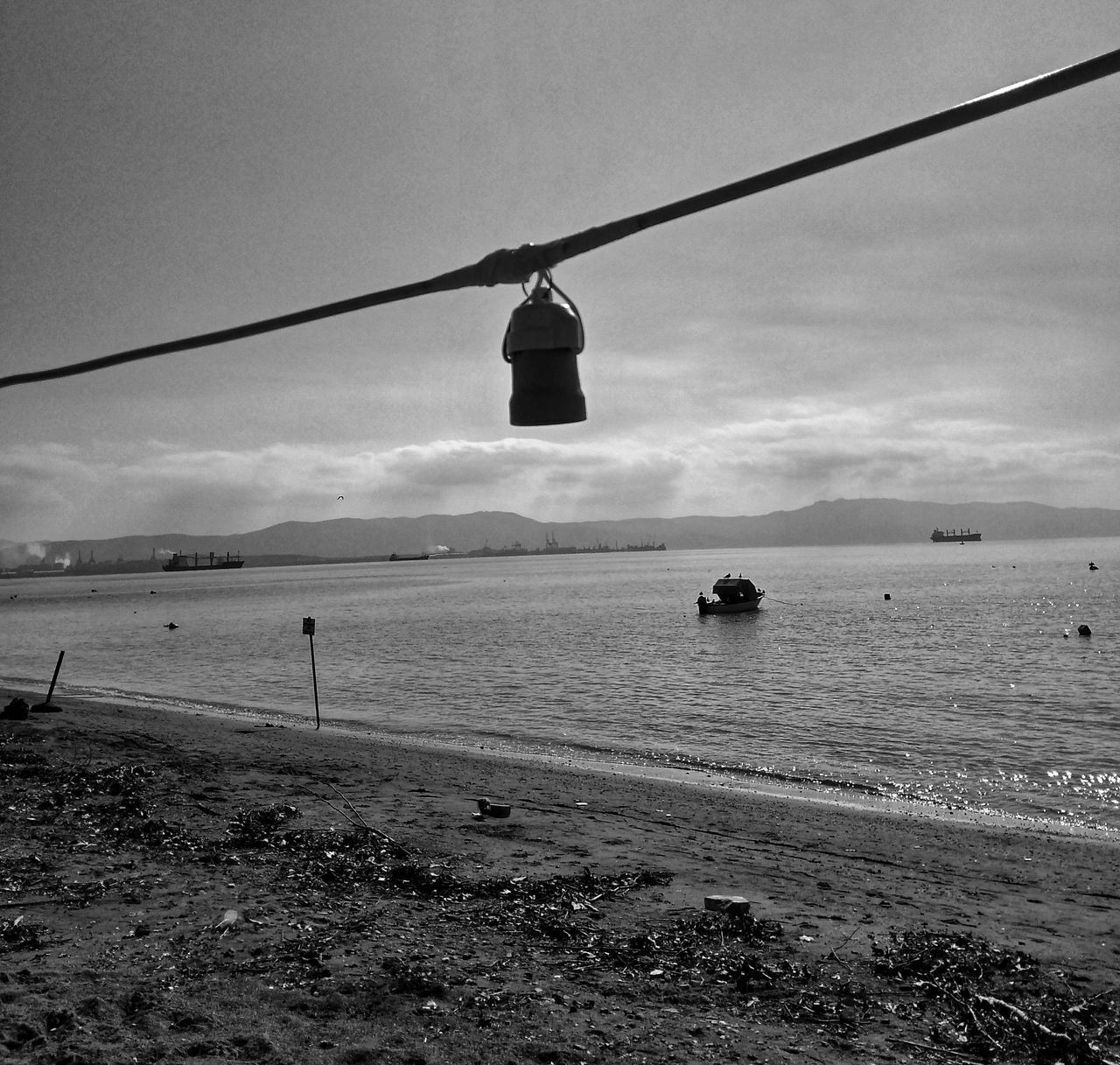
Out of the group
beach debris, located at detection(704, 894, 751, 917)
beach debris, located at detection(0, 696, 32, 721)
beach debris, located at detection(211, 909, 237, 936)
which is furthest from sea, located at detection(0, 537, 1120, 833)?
beach debris, located at detection(211, 909, 237, 936)

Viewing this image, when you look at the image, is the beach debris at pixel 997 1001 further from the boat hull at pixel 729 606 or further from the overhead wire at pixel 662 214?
the boat hull at pixel 729 606

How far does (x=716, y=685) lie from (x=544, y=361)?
110 ft

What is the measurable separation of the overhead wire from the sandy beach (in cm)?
513

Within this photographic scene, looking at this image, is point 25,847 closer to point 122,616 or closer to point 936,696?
point 936,696

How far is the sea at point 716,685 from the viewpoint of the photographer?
21.0m

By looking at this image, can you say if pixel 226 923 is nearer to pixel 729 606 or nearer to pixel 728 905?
pixel 728 905

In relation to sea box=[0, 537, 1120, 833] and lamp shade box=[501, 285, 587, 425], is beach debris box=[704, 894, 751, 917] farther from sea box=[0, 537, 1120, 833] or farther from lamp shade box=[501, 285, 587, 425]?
sea box=[0, 537, 1120, 833]

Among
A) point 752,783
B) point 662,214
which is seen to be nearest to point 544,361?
point 662,214

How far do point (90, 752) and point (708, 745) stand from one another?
1513 centimetres

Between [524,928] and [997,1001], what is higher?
[524,928]

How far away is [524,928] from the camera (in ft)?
28.2

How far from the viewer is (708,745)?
23.8 metres

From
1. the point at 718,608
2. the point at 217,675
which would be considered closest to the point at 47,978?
the point at 217,675

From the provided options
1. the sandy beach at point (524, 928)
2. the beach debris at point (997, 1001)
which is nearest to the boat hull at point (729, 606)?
the sandy beach at point (524, 928)
